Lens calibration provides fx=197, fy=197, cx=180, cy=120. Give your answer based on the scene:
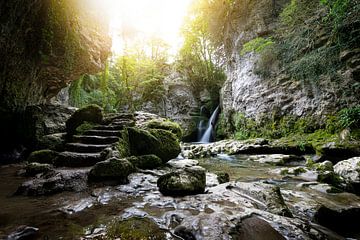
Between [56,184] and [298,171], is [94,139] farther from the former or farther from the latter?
[298,171]

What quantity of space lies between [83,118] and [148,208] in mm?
5077

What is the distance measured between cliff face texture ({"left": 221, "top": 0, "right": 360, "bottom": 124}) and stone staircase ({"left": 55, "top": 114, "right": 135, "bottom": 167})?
24.1 ft

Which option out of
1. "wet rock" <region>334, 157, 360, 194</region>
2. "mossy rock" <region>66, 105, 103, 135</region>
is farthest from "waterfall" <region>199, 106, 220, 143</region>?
"wet rock" <region>334, 157, 360, 194</region>

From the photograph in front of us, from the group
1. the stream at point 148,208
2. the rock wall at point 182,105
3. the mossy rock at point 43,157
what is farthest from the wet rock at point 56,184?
the rock wall at point 182,105

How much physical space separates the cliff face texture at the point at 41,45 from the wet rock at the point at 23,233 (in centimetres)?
484

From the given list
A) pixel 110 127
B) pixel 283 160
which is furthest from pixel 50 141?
pixel 283 160

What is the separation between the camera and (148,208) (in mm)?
2348

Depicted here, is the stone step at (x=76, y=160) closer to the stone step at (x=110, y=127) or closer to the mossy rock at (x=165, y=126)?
the stone step at (x=110, y=127)

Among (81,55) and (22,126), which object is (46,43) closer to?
(81,55)

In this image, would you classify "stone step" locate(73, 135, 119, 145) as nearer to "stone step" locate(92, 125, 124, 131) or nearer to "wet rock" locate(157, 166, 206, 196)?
"stone step" locate(92, 125, 124, 131)

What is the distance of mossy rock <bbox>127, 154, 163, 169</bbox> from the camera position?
4468 mm

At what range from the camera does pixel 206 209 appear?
224 centimetres

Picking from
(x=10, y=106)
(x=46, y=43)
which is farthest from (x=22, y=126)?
(x=46, y=43)

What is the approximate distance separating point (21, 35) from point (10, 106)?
7.72 feet
